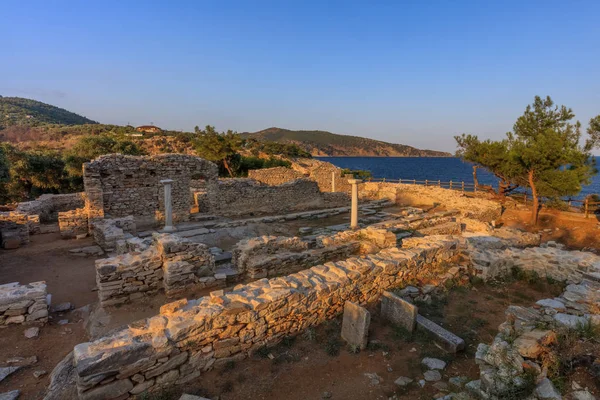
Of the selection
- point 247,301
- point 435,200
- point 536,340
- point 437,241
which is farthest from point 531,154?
point 247,301

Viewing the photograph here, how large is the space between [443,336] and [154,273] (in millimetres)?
6261

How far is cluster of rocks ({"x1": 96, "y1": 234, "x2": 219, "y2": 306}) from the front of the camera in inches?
252

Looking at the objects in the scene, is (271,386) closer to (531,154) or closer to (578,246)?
(578,246)

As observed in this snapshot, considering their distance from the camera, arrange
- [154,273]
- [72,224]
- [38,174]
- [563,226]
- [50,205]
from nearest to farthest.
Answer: [154,273] < [72,224] < [50,205] < [563,226] < [38,174]

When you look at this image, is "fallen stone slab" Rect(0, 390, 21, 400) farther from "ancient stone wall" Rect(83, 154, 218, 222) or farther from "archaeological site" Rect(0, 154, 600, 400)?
"ancient stone wall" Rect(83, 154, 218, 222)

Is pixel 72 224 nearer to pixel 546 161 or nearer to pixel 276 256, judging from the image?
pixel 276 256

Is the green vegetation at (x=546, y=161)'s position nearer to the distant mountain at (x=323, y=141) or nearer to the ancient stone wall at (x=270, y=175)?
the ancient stone wall at (x=270, y=175)

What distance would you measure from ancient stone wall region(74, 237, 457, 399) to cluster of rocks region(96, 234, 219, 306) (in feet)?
7.88

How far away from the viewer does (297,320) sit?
4.98 m

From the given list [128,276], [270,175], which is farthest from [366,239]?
[270,175]

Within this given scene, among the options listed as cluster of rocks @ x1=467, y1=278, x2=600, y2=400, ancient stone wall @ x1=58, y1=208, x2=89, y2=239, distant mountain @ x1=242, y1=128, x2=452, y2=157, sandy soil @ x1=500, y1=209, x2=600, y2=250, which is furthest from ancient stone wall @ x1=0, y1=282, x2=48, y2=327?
distant mountain @ x1=242, y1=128, x2=452, y2=157

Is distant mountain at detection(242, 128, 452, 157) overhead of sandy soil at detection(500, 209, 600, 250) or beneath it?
overhead

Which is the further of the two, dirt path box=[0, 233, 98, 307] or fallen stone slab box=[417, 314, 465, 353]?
dirt path box=[0, 233, 98, 307]

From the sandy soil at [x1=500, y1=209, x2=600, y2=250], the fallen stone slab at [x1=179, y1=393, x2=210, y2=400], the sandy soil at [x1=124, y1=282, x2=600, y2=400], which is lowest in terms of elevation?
the sandy soil at [x1=500, y1=209, x2=600, y2=250]
